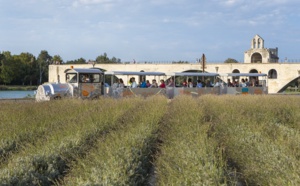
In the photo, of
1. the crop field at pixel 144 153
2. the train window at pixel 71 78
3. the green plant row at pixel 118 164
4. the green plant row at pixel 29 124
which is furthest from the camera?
the train window at pixel 71 78

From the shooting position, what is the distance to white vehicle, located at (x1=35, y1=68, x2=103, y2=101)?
73.8 feet

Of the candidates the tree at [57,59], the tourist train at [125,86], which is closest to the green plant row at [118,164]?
the tourist train at [125,86]

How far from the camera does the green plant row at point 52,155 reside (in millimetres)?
5695

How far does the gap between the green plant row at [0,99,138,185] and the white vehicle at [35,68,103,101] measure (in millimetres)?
12774

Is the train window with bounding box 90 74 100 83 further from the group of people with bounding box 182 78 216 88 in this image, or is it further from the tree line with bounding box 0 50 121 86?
the tree line with bounding box 0 50 121 86

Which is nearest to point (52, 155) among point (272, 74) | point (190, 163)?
point (190, 163)

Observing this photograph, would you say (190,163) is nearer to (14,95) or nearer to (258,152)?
(258,152)

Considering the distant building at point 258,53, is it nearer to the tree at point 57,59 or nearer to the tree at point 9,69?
the tree at point 9,69

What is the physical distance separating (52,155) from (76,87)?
16.6 meters

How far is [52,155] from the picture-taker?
666 centimetres

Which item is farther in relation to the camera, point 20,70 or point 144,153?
point 20,70

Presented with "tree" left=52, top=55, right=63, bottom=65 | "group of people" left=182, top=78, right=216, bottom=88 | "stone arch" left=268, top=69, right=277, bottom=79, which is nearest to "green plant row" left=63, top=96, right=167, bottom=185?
"group of people" left=182, top=78, right=216, bottom=88

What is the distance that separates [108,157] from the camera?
6.18m

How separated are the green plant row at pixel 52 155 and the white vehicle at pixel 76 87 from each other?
1277 cm
